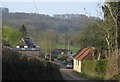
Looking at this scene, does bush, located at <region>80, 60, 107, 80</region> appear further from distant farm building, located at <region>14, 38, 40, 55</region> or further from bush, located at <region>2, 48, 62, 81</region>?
bush, located at <region>2, 48, 62, 81</region>

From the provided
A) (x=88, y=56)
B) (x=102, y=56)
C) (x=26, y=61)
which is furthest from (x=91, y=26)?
(x=26, y=61)

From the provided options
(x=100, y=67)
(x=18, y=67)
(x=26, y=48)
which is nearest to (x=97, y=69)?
(x=100, y=67)

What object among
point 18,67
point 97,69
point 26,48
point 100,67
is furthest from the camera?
point 97,69

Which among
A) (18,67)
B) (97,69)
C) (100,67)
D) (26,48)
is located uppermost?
(26,48)

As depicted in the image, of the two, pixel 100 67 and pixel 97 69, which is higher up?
pixel 100 67

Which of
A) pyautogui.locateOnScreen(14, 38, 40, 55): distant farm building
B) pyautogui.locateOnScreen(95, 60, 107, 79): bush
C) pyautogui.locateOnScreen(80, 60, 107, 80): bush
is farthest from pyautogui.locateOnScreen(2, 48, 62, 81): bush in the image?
pyautogui.locateOnScreen(95, 60, 107, 79): bush

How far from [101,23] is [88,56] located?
17.9m

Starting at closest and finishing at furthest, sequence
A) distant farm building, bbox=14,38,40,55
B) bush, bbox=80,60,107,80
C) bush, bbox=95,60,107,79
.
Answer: distant farm building, bbox=14,38,40,55 < bush, bbox=80,60,107,80 < bush, bbox=95,60,107,79

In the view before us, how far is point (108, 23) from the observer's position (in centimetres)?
2914

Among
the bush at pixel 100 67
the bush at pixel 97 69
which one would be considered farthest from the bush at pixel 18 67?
the bush at pixel 100 67

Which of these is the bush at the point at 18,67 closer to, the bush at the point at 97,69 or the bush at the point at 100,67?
the bush at the point at 97,69

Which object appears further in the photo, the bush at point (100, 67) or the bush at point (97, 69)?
the bush at point (100, 67)

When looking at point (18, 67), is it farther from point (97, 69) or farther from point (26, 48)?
point (97, 69)

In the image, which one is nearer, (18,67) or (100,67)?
(18,67)
